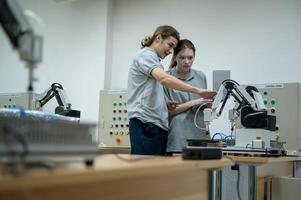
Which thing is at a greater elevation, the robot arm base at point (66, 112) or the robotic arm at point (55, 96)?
the robotic arm at point (55, 96)

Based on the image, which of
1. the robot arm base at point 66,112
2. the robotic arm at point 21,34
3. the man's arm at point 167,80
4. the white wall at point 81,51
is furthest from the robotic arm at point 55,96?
the robotic arm at point 21,34

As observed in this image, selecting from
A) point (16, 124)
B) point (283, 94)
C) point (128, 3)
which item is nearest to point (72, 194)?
point (16, 124)

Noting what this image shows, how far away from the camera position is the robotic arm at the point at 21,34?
73 cm

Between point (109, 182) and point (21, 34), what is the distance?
37 centimetres

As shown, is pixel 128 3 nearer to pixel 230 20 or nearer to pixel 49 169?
pixel 230 20

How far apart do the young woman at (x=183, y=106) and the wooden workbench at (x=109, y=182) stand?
104 centimetres

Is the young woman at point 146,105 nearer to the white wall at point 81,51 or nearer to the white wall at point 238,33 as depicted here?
the white wall at point 238,33

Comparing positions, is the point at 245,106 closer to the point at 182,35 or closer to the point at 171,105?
the point at 171,105

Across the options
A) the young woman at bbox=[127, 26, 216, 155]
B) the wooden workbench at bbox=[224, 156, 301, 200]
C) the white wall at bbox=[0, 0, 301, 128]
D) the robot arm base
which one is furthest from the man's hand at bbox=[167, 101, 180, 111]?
the white wall at bbox=[0, 0, 301, 128]

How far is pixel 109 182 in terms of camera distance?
0.84m

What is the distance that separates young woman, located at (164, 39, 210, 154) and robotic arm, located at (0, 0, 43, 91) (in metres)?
1.61

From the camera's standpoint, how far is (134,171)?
77 cm

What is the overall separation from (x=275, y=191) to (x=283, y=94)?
1085mm

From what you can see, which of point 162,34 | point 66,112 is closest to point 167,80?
point 162,34
